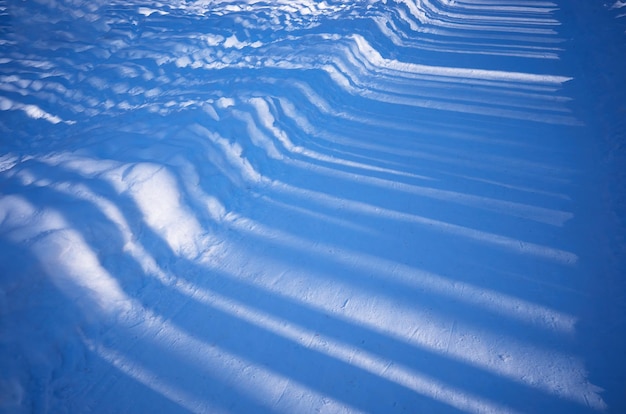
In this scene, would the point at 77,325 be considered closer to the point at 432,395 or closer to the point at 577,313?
the point at 432,395

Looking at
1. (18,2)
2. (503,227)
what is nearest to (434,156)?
(503,227)

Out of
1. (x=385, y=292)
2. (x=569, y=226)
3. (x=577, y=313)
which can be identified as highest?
(x=569, y=226)

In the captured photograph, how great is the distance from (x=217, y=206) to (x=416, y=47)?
265 inches

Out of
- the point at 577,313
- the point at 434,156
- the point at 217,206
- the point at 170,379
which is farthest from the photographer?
the point at 434,156

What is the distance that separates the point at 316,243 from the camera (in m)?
3.15

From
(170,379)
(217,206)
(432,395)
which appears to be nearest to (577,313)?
(432,395)

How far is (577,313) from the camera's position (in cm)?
238

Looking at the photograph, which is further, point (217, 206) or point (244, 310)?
point (217, 206)

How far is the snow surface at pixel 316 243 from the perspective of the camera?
214cm

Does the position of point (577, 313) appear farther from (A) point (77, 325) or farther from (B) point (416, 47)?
(B) point (416, 47)

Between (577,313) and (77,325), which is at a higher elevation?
(577,313)

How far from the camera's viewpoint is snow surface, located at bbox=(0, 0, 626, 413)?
2143 millimetres

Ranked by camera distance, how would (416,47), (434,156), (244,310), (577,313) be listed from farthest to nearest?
(416,47)
(434,156)
(244,310)
(577,313)

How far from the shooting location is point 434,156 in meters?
4.12
